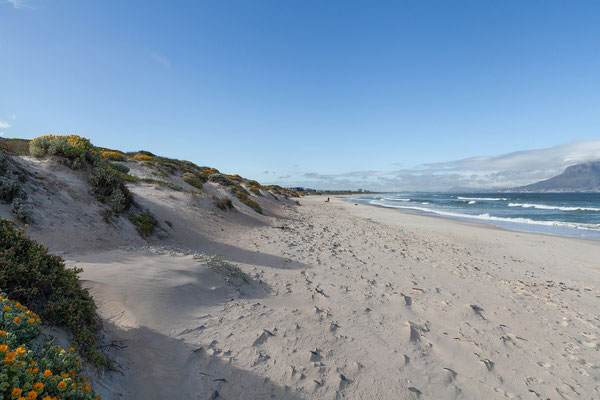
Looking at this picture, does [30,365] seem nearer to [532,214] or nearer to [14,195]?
[14,195]

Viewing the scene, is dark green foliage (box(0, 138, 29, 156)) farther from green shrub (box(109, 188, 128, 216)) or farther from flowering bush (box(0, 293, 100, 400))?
flowering bush (box(0, 293, 100, 400))

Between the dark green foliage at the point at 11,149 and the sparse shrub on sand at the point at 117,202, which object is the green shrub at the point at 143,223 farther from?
the dark green foliage at the point at 11,149

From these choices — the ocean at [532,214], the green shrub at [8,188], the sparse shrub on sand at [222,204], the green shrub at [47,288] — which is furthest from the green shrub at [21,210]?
the ocean at [532,214]

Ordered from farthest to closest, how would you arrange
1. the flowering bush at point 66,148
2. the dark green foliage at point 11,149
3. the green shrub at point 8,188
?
the flowering bush at point 66,148 → the dark green foliage at point 11,149 → the green shrub at point 8,188

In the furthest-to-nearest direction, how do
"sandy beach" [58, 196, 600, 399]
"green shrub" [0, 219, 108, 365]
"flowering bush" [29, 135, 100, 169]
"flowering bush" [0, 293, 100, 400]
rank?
"flowering bush" [29, 135, 100, 169]
"sandy beach" [58, 196, 600, 399]
"green shrub" [0, 219, 108, 365]
"flowering bush" [0, 293, 100, 400]

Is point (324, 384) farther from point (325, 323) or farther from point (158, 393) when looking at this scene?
point (158, 393)

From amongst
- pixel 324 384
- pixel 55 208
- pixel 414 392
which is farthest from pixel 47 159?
pixel 414 392

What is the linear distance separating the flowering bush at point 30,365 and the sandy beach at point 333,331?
744 mm

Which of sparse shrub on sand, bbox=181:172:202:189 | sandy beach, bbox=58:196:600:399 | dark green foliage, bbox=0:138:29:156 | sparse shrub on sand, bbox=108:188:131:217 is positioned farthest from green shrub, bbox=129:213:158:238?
sparse shrub on sand, bbox=181:172:202:189

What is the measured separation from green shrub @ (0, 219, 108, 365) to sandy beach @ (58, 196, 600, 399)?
41cm

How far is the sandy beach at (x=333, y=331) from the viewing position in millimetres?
3504

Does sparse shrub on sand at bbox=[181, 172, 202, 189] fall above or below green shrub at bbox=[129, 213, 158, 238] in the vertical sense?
above

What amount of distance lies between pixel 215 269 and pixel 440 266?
7.76 meters

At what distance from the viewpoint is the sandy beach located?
3.50 m
